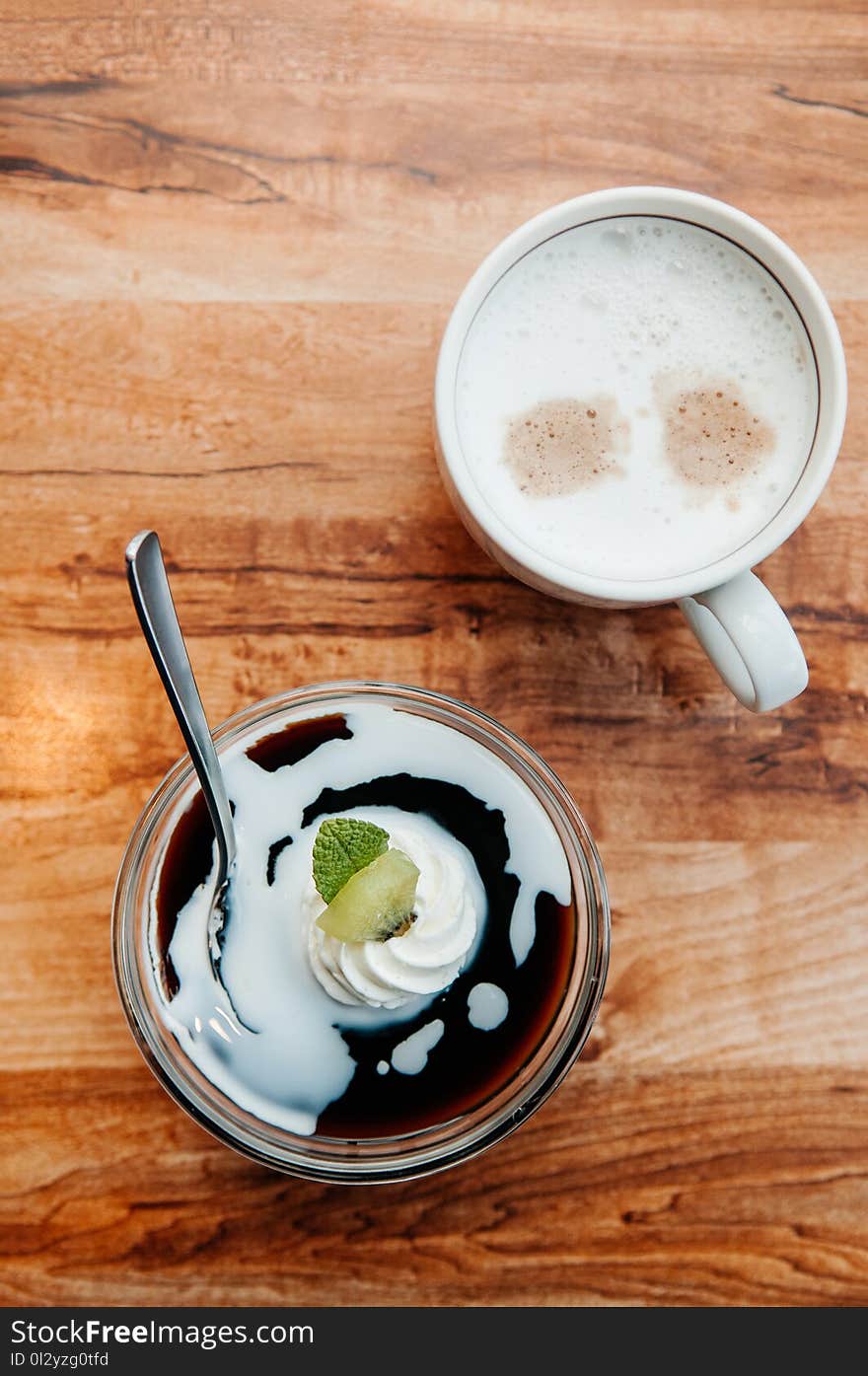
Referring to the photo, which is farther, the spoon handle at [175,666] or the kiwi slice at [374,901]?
the kiwi slice at [374,901]

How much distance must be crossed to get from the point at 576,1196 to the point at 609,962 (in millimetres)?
170

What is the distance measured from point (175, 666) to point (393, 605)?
0.23 meters

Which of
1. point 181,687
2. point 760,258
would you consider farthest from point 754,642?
point 181,687

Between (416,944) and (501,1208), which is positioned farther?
(501,1208)

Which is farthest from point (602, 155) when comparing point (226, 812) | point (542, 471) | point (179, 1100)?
point (179, 1100)

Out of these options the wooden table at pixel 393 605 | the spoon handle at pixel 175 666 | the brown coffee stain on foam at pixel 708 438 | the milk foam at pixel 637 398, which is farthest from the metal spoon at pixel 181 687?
the brown coffee stain on foam at pixel 708 438

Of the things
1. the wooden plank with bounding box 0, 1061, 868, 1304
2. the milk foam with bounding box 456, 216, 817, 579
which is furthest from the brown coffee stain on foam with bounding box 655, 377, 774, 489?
the wooden plank with bounding box 0, 1061, 868, 1304

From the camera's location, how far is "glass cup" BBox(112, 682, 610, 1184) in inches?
27.5

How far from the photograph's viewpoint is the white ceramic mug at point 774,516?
66cm

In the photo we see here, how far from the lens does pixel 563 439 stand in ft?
2.25

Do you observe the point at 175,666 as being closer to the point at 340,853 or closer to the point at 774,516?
the point at 340,853

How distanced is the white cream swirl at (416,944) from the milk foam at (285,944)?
0.01 metres

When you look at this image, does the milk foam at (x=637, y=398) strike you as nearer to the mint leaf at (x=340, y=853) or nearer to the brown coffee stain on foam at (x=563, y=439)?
the brown coffee stain on foam at (x=563, y=439)

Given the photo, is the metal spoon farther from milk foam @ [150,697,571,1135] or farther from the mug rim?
the mug rim
